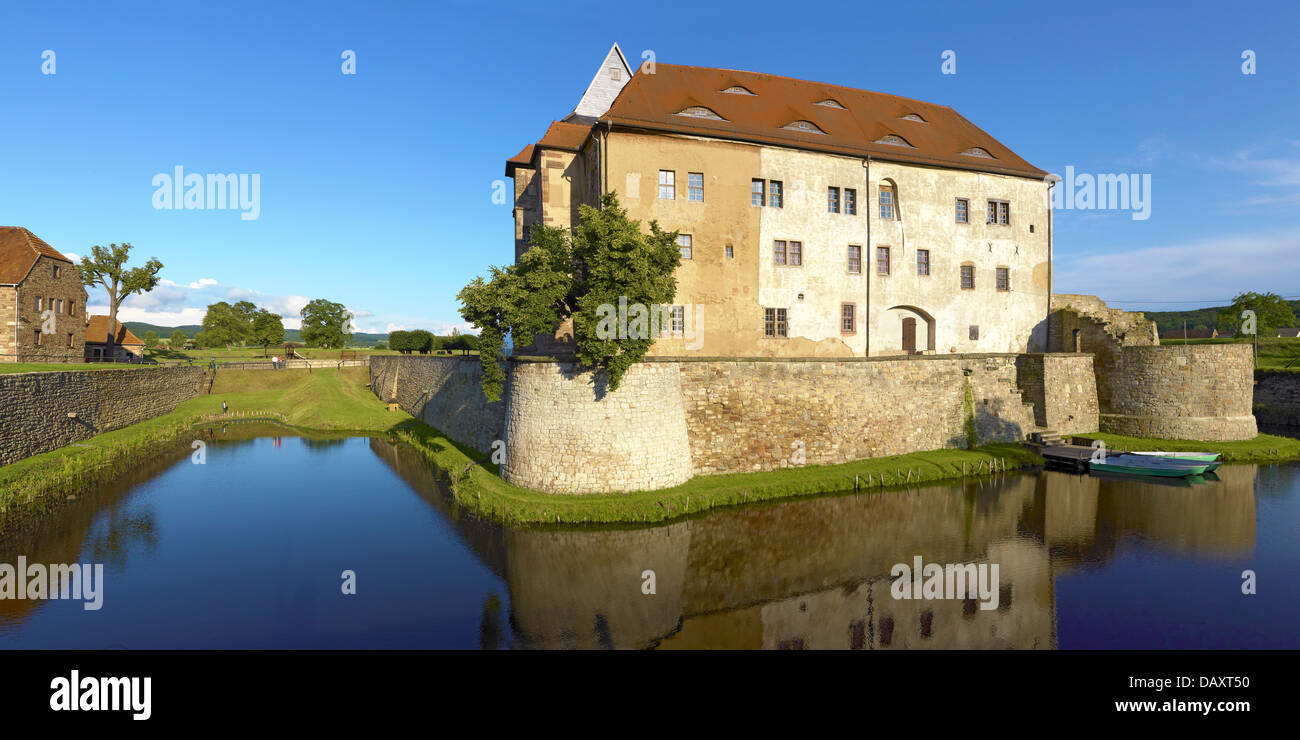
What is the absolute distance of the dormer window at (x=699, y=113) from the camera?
90.0 feet

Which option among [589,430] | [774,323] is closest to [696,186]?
[774,323]

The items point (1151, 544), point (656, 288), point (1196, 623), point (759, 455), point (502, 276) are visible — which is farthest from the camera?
point (759, 455)

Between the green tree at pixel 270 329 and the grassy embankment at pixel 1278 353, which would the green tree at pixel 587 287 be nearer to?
the grassy embankment at pixel 1278 353

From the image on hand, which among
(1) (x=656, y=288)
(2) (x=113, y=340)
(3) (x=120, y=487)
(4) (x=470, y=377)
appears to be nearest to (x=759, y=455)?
(1) (x=656, y=288)

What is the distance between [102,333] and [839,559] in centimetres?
7858

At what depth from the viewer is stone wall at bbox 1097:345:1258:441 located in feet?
98.0

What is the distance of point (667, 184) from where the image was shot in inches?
1045

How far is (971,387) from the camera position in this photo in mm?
30312

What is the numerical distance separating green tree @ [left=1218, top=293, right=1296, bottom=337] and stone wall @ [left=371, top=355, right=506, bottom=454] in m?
79.1

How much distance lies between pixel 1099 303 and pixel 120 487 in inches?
2161

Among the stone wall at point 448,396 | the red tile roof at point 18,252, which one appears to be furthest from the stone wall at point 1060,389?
the red tile roof at point 18,252
